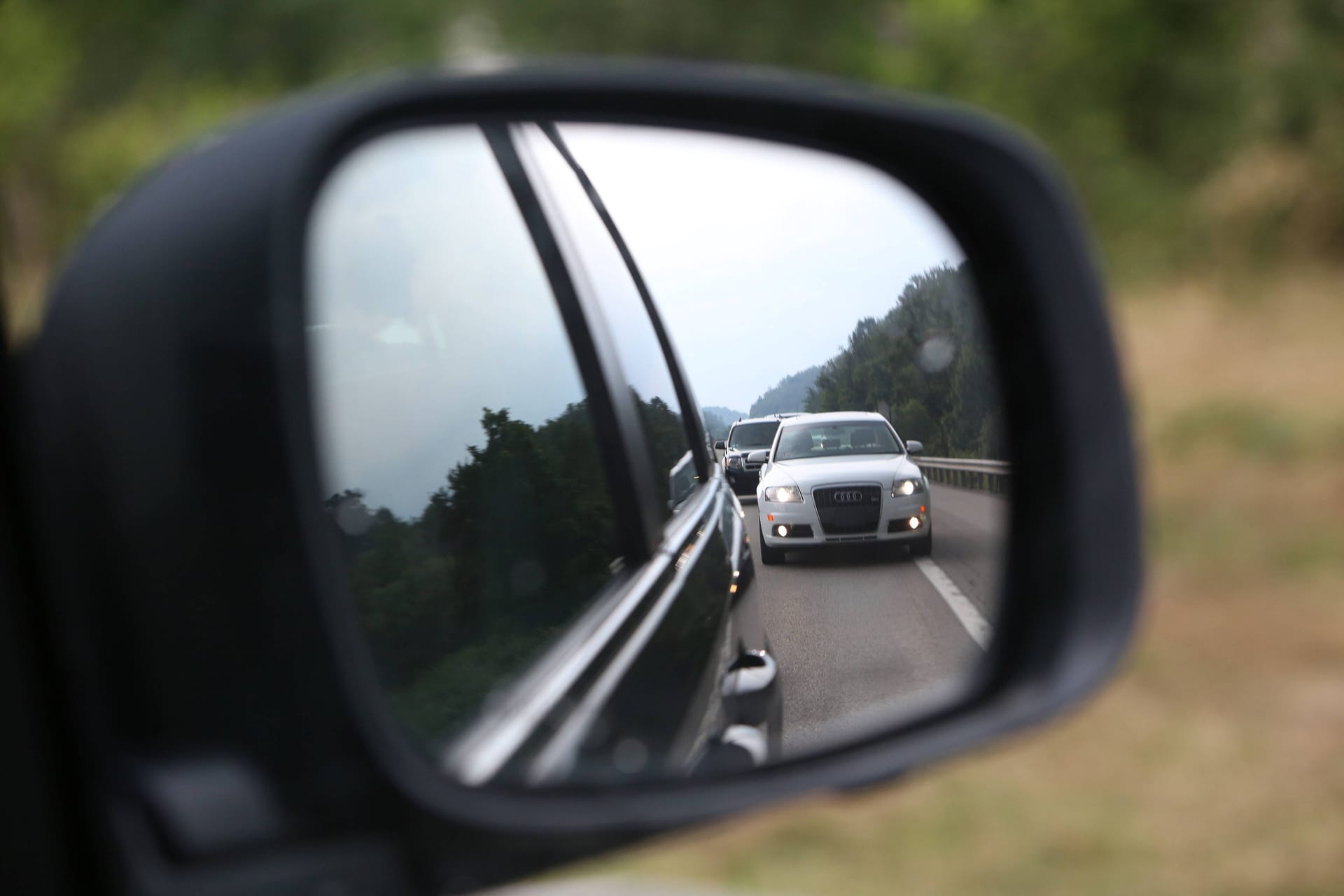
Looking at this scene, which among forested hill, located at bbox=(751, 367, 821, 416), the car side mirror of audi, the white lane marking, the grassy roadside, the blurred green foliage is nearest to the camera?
the car side mirror of audi

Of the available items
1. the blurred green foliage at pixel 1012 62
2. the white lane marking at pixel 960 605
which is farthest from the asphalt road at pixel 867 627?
the blurred green foliage at pixel 1012 62

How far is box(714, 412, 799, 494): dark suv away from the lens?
1846 mm

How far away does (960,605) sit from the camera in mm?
1979

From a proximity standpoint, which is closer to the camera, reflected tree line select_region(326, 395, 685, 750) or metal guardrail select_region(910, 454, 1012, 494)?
reflected tree line select_region(326, 395, 685, 750)

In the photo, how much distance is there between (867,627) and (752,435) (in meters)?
0.31

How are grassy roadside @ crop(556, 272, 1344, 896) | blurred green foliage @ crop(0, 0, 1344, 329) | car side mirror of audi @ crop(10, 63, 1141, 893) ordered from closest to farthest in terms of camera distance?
car side mirror of audi @ crop(10, 63, 1141, 893), grassy roadside @ crop(556, 272, 1344, 896), blurred green foliage @ crop(0, 0, 1344, 329)

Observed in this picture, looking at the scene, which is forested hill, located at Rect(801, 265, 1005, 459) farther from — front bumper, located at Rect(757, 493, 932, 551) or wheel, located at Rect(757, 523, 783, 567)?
wheel, located at Rect(757, 523, 783, 567)

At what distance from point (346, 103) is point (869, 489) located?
857 millimetres

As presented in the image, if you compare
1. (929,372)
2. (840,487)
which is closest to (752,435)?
(840,487)

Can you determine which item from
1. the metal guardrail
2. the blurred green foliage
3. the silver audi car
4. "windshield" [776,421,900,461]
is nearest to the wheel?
the silver audi car

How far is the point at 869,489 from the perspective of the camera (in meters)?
1.91

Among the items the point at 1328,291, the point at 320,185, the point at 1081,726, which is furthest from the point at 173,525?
the point at 1328,291

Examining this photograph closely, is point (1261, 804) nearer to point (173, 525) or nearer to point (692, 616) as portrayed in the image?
point (692, 616)

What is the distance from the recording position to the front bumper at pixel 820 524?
1889 mm
